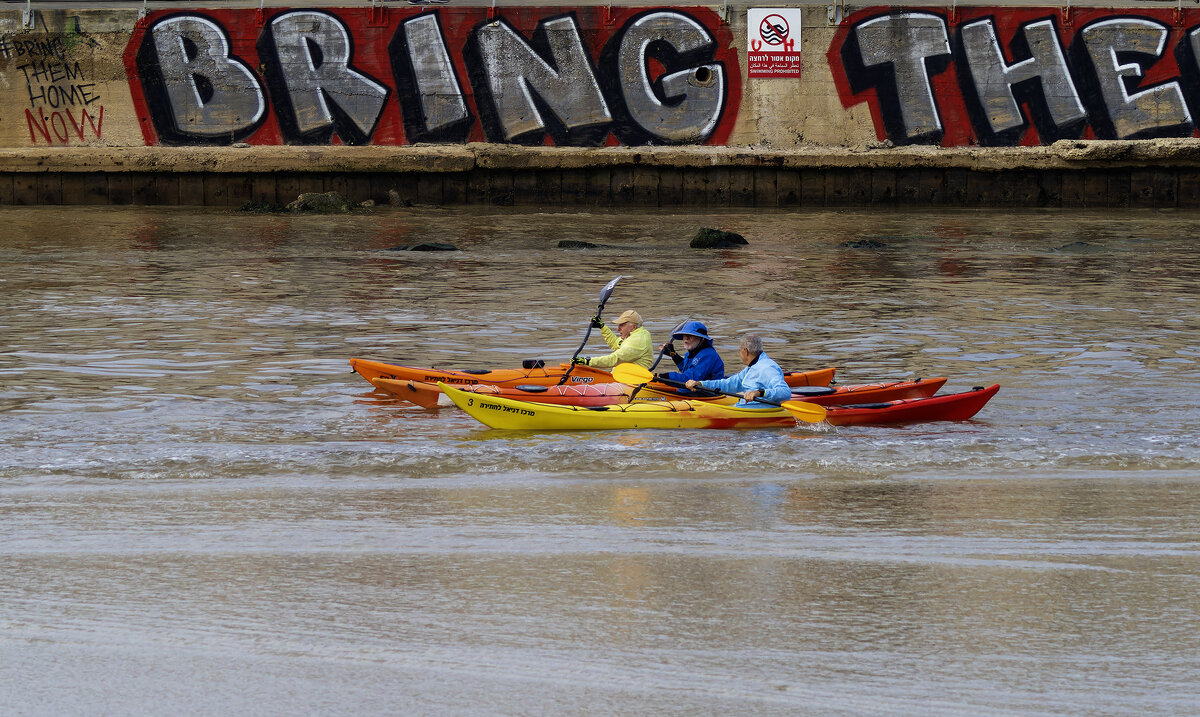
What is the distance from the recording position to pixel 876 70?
30047mm

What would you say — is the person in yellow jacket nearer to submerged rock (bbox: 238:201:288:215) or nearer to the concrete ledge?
the concrete ledge

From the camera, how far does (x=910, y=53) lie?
30.1 metres

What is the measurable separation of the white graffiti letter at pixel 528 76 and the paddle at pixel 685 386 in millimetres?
19425

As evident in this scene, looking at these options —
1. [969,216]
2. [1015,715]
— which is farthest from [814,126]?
[1015,715]

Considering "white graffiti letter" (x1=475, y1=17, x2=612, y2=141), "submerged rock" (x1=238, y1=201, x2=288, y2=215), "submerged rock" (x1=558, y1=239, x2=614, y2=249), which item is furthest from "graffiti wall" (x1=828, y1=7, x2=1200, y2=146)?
"submerged rock" (x1=238, y1=201, x2=288, y2=215)

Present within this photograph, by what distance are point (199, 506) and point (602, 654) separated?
128 inches

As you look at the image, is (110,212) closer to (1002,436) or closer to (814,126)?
(814,126)

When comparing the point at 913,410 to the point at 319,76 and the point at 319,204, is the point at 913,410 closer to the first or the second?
the point at 319,204


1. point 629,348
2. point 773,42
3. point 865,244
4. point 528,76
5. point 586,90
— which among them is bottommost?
point 865,244

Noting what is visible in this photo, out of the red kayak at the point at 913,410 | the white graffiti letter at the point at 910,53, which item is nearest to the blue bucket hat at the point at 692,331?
the red kayak at the point at 913,410

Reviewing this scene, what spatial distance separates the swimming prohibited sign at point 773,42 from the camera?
30.0 meters

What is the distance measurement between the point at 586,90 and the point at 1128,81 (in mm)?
11988

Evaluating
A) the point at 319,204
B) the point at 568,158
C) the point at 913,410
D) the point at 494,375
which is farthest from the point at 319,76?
the point at 913,410

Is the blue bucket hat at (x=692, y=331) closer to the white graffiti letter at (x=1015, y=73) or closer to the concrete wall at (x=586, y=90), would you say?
the concrete wall at (x=586, y=90)
